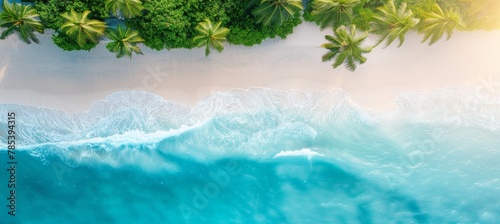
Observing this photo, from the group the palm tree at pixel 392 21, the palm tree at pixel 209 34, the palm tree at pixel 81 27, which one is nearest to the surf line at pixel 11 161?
the palm tree at pixel 81 27

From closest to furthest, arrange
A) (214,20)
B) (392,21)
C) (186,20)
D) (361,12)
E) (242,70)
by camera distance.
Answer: (392,21) < (186,20) < (214,20) < (361,12) < (242,70)

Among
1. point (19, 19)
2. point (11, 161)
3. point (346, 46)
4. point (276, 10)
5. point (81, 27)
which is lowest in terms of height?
point (11, 161)

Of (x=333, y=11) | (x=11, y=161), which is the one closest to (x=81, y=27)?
(x=11, y=161)

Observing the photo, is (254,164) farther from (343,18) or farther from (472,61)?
(472,61)

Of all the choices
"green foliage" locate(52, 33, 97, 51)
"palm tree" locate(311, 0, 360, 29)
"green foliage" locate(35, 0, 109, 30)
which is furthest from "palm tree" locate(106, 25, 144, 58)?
"palm tree" locate(311, 0, 360, 29)

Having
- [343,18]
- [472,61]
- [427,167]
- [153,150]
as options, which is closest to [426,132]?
[427,167]

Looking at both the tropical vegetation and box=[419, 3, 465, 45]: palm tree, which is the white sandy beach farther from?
box=[419, 3, 465, 45]: palm tree

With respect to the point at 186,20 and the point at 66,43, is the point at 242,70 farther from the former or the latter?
the point at 66,43
